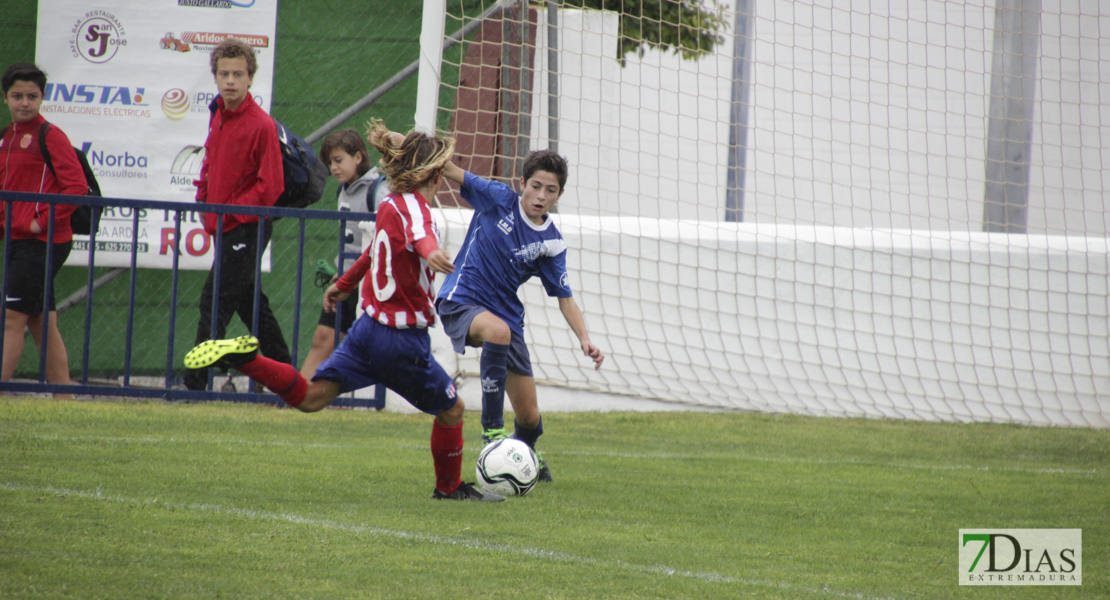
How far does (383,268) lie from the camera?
4.36 m

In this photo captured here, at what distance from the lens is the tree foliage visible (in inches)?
332

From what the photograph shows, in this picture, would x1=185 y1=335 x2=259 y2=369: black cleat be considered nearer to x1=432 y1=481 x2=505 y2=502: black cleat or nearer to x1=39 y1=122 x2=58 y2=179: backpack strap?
x1=432 y1=481 x2=505 y2=502: black cleat

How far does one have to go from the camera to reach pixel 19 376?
8.59 m

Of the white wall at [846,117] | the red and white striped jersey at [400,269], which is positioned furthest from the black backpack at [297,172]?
the red and white striped jersey at [400,269]

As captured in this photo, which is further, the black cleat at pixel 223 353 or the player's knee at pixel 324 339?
the player's knee at pixel 324 339

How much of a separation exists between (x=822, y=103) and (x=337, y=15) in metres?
3.99

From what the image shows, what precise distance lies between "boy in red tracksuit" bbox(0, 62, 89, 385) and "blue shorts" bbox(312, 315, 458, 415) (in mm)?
3314

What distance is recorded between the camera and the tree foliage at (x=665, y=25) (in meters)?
8.44

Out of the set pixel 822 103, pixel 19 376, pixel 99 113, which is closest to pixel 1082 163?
pixel 822 103

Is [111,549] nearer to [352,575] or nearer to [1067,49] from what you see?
[352,575]

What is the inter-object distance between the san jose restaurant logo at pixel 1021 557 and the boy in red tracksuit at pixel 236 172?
4682mm

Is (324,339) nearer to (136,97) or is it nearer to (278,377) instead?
(136,97)

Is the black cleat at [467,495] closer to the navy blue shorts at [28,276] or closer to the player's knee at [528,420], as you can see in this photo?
the player's knee at [528,420]

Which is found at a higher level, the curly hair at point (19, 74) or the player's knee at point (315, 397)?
the curly hair at point (19, 74)
